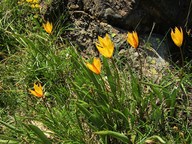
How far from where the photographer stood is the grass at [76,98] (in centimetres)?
154

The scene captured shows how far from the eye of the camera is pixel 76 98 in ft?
6.54

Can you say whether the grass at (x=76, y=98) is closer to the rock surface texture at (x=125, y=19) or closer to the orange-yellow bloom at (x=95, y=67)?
the orange-yellow bloom at (x=95, y=67)

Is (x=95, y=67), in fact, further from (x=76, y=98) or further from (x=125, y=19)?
(x=125, y=19)

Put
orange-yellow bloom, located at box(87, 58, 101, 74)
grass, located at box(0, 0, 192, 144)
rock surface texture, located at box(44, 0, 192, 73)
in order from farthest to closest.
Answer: rock surface texture, located at box(44, 0, 192, 73)
grass, located at box(0, 0, 192, 144)
orange-yellow bloom, located at box(87, 58, 101, 74)

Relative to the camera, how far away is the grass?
154 centimetres

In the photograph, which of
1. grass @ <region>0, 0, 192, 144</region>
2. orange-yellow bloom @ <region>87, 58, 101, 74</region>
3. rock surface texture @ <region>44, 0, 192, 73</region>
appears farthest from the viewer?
rock surface texture @ <region>44, 0, 192, 73</region>

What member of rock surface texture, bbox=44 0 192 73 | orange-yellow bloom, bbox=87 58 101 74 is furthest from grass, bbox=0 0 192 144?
rock surface texture, bbox=44 0 192 73

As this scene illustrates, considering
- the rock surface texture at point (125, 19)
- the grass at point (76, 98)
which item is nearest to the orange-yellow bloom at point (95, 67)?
the grass at point (76, 98)

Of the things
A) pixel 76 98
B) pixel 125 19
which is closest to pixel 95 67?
pixel 76 98

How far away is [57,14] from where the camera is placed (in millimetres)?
2686

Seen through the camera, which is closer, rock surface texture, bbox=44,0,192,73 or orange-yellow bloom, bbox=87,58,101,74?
orange-yellow bloom, bbox=87,58,101,74

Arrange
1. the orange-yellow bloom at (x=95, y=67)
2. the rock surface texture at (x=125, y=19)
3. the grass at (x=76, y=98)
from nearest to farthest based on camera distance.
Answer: the orange-yellow bloom at (x=95, y=67), the grass at (x=76, y=98), the rock surface texture at (x=125, y=19)

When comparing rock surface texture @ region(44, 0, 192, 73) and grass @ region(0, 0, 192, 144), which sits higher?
rock surface texture @ region(44, 0, 192, 73)

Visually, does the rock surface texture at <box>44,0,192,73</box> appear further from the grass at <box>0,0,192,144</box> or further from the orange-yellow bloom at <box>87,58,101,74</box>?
the orange-yellow bloom at <box>87,58,101,74</box>
